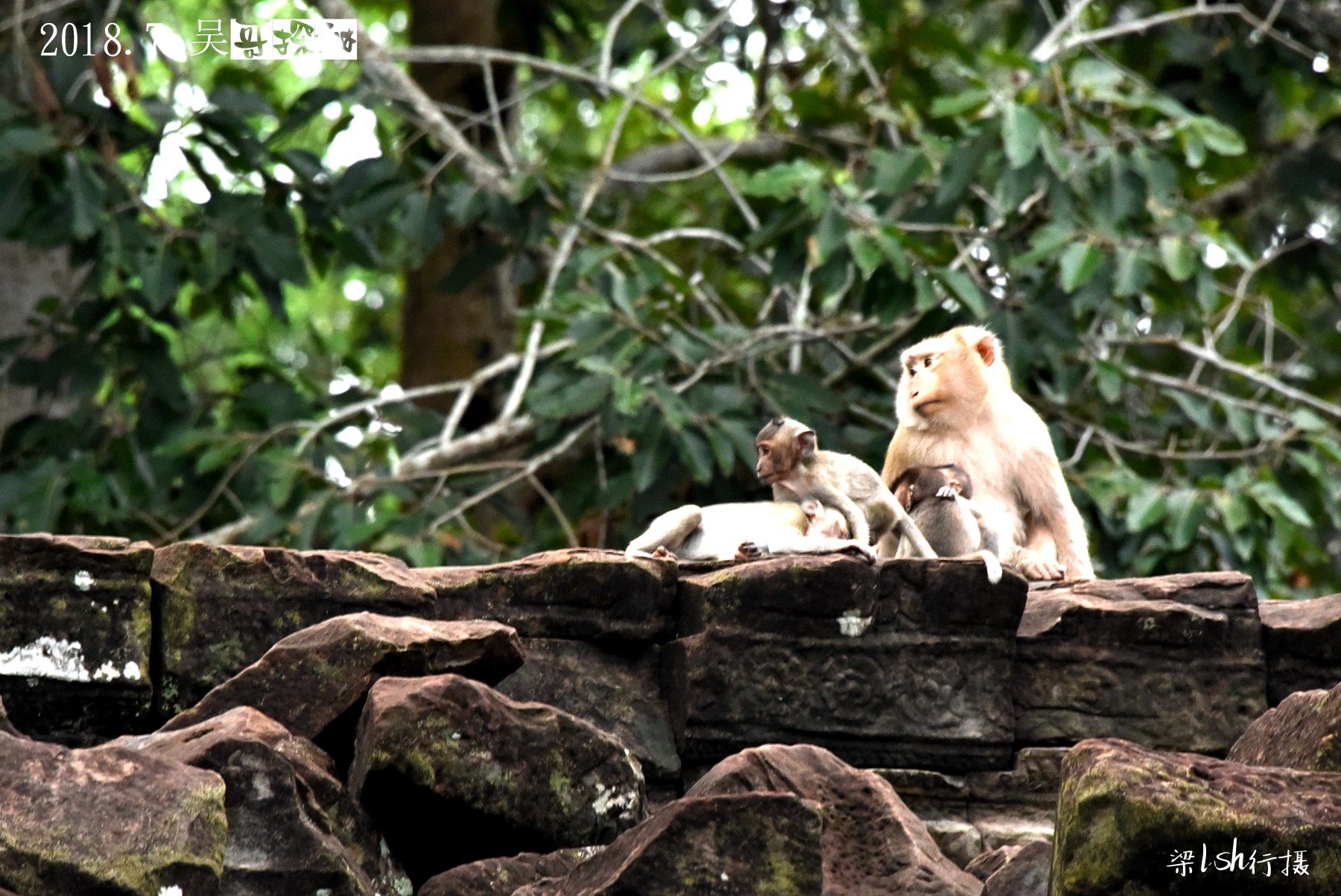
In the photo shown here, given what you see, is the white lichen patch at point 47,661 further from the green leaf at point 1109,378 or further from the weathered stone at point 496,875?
the green leaf at point 1109,378

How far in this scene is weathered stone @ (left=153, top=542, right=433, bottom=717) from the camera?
407 cm

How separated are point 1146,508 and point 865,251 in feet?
5.53

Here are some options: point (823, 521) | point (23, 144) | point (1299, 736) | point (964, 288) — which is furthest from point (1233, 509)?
point (23, 144)

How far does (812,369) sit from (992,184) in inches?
50.2

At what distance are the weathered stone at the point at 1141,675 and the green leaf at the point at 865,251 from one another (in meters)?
2.61

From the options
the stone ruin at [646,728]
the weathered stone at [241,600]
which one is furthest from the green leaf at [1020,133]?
the weathered stone at [241,600]

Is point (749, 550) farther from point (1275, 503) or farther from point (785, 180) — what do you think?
point (1275, 503)

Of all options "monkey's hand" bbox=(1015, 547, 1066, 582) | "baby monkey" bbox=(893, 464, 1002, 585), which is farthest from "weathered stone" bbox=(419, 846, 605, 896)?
"monkey's hand" bbox=(1015, 547, 1066, 582)

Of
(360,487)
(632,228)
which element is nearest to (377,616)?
(360,487)

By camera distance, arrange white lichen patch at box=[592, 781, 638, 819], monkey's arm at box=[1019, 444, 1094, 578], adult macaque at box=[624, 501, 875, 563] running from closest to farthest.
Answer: white lichen patch at box=[592, 781, 638, 819], adult macaque at box=[624, 501, 875, 563], monkey's arm at box=[1019, 444, 1094, 578]

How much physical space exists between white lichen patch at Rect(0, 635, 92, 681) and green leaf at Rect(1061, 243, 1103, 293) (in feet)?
14.7

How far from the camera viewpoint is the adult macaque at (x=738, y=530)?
475cm

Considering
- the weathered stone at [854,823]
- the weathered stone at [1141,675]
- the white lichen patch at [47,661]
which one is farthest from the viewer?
the weathered stone at [1141,675]

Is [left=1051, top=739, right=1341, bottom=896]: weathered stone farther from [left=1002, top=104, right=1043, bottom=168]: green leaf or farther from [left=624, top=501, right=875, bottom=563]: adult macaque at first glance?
[left=1002, top=104, right=1043, bottom=168]: green leaf
